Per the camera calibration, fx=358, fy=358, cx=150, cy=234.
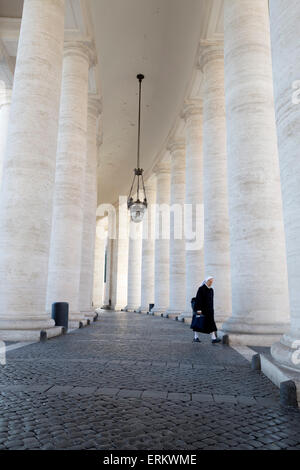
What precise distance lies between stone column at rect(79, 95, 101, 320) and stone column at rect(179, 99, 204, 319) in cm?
1033

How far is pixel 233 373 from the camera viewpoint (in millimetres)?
12141

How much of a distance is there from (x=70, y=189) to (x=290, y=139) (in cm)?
2192

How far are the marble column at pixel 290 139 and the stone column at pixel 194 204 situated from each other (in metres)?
26.2

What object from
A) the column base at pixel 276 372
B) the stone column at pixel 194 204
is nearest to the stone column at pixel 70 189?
the stone column at pixel 194 204

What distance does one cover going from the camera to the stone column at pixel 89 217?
37.9 metres

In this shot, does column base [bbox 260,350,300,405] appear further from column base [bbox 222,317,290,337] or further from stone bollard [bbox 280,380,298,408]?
column base [bbox 222,317,290,337]

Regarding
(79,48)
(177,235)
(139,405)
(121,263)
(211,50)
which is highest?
(79,48)

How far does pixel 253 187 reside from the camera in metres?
19.7

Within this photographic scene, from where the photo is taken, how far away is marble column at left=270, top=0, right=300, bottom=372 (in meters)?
10.2

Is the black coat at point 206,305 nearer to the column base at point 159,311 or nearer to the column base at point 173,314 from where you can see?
the column base at point 173,314

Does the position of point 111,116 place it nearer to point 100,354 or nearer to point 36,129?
point 36,129

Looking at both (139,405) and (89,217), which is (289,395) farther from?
(89,217)

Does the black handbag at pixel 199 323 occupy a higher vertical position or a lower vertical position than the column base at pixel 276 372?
higher

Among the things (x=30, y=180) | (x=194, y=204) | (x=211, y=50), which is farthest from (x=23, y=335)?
(x=211, y=50)
